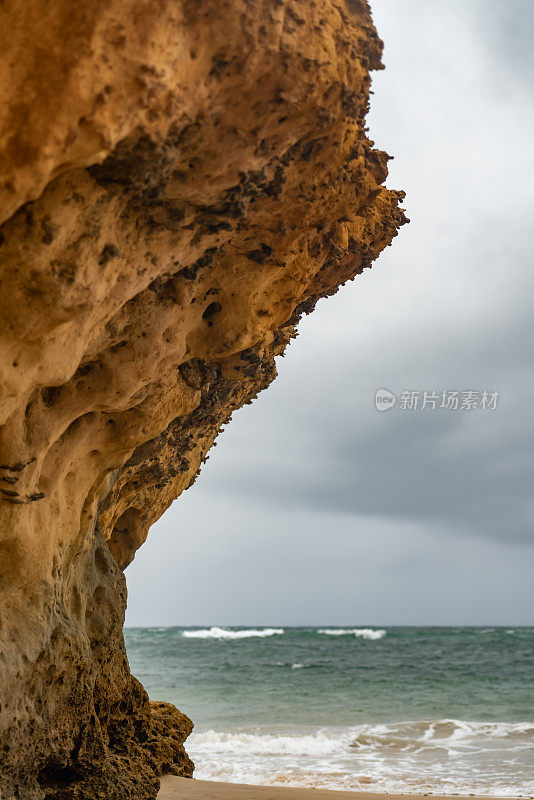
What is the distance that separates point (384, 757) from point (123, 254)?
8.02 m

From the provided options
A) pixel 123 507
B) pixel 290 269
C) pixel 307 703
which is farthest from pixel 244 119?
pixel 307 703

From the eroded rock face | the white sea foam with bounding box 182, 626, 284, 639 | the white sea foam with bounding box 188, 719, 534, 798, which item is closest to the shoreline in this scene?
the eroded rock face

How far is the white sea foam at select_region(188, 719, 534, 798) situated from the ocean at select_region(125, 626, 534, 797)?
15 millimetres

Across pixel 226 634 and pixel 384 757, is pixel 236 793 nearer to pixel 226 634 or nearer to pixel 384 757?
pixel 384 757

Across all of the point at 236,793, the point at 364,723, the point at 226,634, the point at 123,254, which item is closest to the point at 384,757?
the point at 364,723

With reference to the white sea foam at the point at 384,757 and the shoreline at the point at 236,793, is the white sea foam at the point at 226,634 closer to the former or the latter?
the white sea foam at the point at 384,757

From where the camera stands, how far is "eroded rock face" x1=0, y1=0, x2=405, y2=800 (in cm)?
246

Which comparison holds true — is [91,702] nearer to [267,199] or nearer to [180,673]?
[267,199]

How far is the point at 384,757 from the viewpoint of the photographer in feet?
28.2

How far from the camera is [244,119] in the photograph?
10.0ft

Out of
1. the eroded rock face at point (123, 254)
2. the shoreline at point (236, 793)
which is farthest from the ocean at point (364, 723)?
the eroded rock face at point (123, 254)

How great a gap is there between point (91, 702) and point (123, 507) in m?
2.19

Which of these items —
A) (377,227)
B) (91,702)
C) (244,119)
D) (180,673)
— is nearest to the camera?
(244,119)

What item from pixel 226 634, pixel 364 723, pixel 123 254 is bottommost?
pixel 226 634
